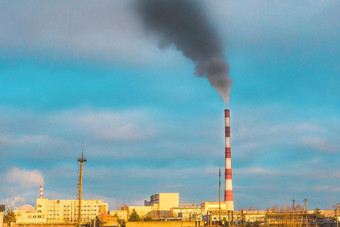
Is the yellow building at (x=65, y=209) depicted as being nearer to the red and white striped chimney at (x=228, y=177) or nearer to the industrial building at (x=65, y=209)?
the industrial building at (x=65, y=209)

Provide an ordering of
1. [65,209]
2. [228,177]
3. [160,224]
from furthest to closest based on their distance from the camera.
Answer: [65,209]
[228,177]
[160,224]

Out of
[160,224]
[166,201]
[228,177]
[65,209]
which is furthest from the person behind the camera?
[65,209]

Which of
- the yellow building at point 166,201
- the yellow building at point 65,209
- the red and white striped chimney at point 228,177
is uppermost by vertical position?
the red and white striped chimney at point 228,177

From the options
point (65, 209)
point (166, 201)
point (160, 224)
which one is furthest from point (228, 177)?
point (65, 209)

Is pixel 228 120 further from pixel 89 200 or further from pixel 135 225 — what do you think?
pixel 89 200

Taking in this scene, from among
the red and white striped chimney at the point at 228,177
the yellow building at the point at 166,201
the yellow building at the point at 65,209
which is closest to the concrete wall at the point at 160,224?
the red and white striped chimney at the point at 228,177

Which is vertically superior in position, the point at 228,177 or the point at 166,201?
the point at 228,177

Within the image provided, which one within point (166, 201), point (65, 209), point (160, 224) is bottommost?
point (65, 209)

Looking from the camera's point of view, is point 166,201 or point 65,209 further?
point 65,209

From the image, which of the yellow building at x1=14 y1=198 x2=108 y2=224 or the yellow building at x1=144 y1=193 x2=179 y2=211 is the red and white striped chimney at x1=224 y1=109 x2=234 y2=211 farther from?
the yellow building at x1=14 y1=198 x2=108 y2=224

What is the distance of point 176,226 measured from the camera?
6181 centimetres

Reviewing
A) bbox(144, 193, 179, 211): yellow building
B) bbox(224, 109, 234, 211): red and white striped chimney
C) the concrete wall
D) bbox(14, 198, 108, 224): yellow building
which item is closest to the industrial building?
bbox(14, 198, 108, 224): yellow building

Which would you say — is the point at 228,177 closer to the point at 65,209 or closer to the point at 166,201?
the point at 166,201

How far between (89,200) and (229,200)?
77.2 meters
